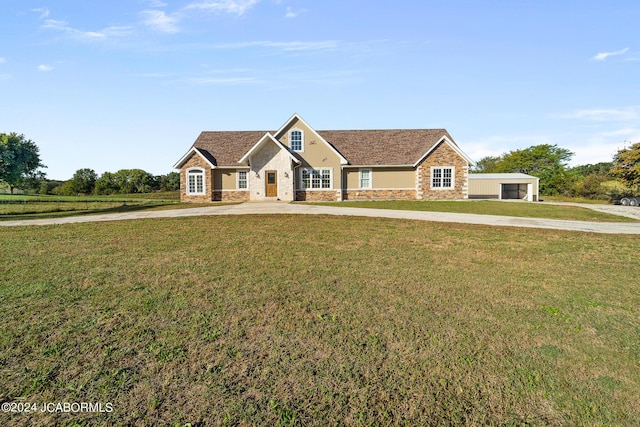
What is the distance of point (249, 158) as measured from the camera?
95.3ft

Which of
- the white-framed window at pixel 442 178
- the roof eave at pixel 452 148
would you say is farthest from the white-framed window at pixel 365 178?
Result: the white-framed window at pixel 442 178

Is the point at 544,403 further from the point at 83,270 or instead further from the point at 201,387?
the point at 83,270

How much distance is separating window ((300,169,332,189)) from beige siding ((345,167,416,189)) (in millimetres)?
1944

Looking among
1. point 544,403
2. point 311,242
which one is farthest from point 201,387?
point 311,242

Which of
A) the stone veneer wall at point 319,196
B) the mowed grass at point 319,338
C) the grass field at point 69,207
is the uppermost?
the stone veneer wall at point 319,196

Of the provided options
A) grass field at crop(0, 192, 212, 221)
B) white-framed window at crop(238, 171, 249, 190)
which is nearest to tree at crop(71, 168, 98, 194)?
grass field at crop(0, 192, 212, 221)

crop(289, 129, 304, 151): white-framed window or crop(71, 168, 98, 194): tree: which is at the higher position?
crop(289, 129, 304, 151): white-framed window

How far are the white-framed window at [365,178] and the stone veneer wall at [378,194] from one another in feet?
1.77

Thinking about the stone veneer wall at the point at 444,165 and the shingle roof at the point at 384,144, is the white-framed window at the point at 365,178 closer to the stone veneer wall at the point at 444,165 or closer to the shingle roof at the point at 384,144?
the shingle roof at the point at 384,144

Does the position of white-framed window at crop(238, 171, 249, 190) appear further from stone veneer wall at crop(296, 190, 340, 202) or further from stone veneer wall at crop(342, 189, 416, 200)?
stone veneer wall at crop(342, 189, 416, 200)

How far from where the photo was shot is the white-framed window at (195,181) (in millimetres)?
30062

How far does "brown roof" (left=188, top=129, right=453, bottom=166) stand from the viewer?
30812 mm

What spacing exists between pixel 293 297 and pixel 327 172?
24950 millimetres

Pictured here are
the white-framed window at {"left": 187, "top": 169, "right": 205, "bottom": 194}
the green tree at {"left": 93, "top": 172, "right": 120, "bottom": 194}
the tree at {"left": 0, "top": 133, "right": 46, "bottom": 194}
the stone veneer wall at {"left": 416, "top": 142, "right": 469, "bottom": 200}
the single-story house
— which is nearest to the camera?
the white-framed window at {"left": 187, "top": 169, "right": 205, "bottom": 194}
